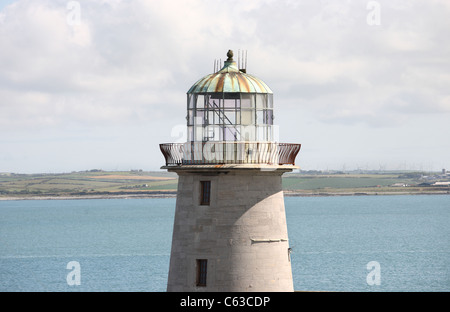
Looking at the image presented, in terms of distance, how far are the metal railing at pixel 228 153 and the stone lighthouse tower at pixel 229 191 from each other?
0.9 inches

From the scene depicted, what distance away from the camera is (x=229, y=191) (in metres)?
18.9

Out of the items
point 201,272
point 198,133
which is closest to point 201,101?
point 198,133

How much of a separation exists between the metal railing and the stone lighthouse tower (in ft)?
0.07

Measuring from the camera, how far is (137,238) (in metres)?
135

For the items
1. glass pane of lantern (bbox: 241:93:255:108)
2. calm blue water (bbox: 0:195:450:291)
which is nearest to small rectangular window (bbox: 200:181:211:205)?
glass pane of lantern (bbox: 241:93:255:108)

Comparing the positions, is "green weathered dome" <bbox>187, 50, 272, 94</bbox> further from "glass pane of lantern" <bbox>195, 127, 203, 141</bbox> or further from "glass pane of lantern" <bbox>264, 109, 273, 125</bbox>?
"glass pane of lantern" <bbox>195, 127, 203, 141</bbox>

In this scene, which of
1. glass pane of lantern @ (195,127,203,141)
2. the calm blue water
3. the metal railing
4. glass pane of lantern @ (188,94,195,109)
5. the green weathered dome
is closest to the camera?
the metal railing

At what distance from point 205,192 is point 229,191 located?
576 millimetres

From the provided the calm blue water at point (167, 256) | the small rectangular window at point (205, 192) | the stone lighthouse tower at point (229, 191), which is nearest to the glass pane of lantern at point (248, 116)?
the stone lighthouse tower at point (229, 191)

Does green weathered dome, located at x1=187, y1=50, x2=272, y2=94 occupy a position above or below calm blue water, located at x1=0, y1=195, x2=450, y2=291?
above

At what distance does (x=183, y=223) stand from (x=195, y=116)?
257cm

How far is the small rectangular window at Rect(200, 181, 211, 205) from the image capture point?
19016mm
